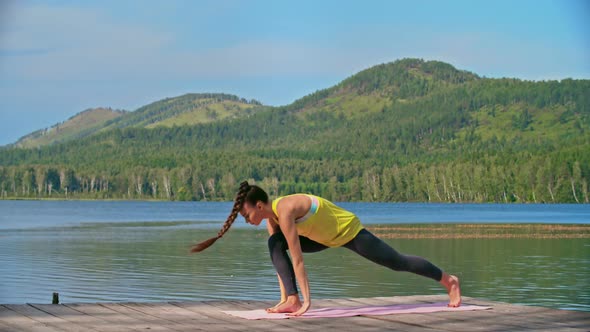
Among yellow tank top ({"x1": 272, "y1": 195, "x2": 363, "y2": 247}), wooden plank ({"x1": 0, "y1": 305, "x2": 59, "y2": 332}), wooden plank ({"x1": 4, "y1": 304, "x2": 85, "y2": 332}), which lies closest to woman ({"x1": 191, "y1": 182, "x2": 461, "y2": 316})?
yellow tank top ({"x1": 272, "y1": 195, "x2": 363, "y2": 247})

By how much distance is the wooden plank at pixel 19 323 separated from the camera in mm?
9023

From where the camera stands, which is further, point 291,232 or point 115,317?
point 115,317

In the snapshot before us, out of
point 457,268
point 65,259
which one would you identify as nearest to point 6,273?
point 65,259

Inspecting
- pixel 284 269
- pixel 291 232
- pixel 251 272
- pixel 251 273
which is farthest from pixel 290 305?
pixel 251 272

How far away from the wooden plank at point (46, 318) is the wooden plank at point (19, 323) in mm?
69

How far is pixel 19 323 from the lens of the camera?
9.39 meters

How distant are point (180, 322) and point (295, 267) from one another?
1.27 metres

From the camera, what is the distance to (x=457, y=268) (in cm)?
2822

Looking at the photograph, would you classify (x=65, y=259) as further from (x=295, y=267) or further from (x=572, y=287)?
(x=295, y=267)

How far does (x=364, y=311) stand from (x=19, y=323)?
367cm

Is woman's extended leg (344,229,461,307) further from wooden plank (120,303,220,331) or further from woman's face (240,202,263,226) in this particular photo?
wooden plank (120,303,220,331)

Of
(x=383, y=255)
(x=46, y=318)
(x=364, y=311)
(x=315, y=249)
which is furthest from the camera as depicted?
(x=364, y=311)

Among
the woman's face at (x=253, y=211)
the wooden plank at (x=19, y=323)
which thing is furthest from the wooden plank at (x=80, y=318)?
the woman's face at (x=253, y=211)

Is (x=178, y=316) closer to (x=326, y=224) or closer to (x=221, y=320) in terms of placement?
(x=221, y=320)
